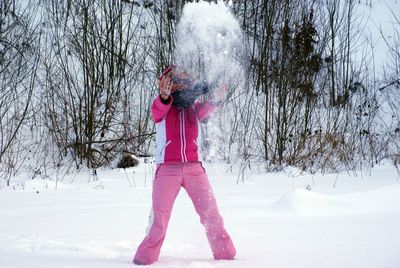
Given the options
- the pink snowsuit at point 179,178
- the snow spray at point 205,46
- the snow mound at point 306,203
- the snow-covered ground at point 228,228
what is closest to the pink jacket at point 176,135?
the pink snowsuit at point 179,178

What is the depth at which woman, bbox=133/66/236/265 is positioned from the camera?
2973 millimetres

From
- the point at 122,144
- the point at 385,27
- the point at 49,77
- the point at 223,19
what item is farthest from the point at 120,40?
the point at 385,27

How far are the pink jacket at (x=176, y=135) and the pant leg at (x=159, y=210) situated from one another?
7 centimetres

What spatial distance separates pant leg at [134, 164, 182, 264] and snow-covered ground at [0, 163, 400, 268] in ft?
0.30

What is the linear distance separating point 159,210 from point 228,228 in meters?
1.21

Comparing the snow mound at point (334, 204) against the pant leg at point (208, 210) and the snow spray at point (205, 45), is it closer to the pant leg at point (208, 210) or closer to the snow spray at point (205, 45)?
the snow spray at point (205, 45)

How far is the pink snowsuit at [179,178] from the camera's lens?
299 cm

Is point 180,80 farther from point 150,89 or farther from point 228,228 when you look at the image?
point 150,89

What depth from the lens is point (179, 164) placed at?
308 cm

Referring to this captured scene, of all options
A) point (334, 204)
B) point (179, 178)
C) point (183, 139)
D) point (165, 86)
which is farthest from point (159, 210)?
point (334, 204)

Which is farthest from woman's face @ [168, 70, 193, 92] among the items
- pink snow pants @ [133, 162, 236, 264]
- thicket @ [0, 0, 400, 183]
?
thicket @ [0, 0, 400, 183]

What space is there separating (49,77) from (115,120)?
5.70 ft

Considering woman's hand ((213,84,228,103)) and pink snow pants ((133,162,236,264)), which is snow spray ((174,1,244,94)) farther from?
pink snow pants ((133,162,236,264))

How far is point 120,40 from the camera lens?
1170 cm
